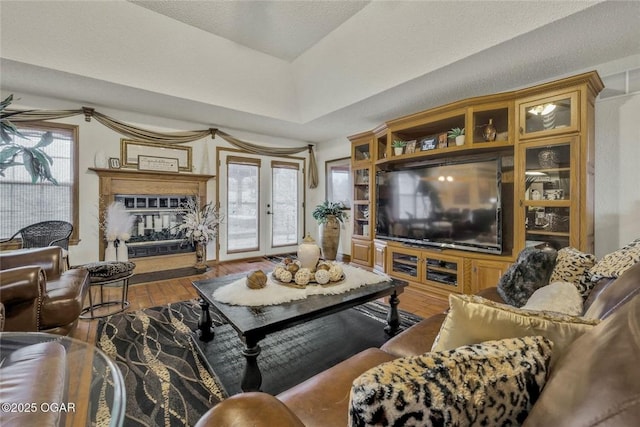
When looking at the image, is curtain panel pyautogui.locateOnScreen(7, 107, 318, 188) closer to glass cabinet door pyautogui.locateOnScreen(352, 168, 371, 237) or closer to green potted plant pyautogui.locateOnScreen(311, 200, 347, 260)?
green potted plant pyautogui.locateOnScreen(311, 200, 347, 260)

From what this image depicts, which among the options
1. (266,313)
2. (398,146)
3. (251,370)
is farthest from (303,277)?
(398,146)

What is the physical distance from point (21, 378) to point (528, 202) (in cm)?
370

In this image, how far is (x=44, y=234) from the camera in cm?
326

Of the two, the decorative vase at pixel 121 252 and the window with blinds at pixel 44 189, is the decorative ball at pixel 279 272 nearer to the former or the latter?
the decorative vase at pixel 121 252

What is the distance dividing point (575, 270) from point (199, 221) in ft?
14.4

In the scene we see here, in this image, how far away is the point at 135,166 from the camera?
4.21m

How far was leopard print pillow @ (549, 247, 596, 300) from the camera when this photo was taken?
4.80 feet

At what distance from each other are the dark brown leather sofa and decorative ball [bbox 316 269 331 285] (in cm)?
99

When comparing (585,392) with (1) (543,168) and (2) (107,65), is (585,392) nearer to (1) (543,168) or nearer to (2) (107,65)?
(1) (543,168)

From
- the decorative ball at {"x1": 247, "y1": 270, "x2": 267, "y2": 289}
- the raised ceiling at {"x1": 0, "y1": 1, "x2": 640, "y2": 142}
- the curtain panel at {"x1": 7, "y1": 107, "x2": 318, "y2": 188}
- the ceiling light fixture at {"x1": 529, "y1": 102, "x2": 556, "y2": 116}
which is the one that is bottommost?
the decorative ball at {"x1": 247, "y1": 270, "x2": 267, "y2": 289}

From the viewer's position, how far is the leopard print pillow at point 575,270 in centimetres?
146

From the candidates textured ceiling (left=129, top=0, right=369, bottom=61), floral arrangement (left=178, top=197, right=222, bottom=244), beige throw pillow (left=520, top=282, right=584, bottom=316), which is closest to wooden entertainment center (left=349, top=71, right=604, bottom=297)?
textured ceiling (left=129, top=0, right=369, bottom=61)

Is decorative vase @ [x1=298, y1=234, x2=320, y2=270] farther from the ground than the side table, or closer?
farther from the ground

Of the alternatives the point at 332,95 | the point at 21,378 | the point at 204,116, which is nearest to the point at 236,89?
the point at 204,116
